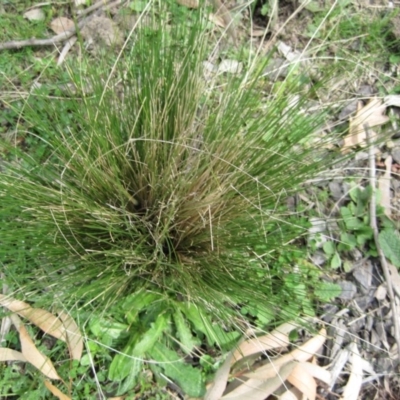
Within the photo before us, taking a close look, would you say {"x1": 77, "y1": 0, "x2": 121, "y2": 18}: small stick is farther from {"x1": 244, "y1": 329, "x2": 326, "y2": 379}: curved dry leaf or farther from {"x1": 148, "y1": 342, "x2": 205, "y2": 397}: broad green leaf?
{"x1": 244, "y1": 329, "x2": 326, "y2": 379}: curved dry leaf

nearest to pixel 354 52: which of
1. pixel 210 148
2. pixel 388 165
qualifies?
pixel 388 165

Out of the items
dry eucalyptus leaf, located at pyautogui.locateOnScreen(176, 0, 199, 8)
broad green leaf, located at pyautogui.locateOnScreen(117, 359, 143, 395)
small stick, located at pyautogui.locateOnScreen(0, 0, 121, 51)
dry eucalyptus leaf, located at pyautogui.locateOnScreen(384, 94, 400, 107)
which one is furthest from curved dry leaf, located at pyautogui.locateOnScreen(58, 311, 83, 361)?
dry eucalyptus leaf, located at pyautogui.locateOnScreen(384, 94, 400, 107)

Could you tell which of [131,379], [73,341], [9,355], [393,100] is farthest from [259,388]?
[393,100]

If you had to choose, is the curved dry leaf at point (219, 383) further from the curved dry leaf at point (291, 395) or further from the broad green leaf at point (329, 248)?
the broad green leaf at point (329, 248)

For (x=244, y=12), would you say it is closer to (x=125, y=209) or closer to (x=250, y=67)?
(x=250, y=67)

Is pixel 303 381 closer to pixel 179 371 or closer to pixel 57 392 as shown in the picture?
pixel 179 371
